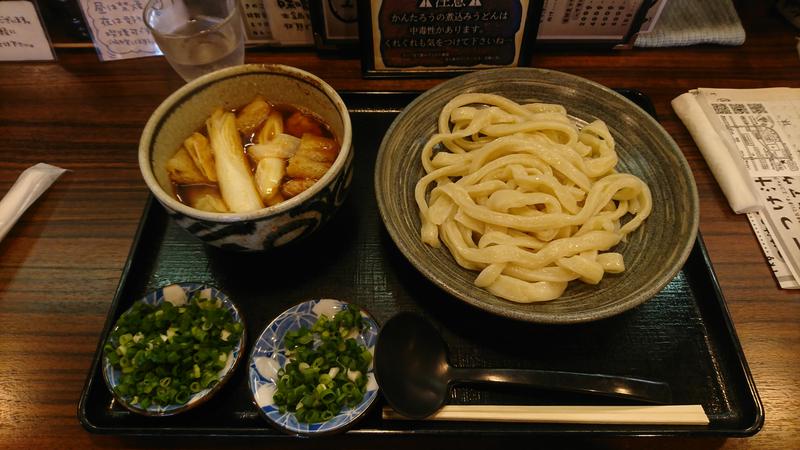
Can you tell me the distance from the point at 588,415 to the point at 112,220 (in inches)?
68.4

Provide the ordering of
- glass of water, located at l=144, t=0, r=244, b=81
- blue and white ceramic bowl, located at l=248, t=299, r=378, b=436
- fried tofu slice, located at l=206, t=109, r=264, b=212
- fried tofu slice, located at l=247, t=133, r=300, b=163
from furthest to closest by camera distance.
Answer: glass of water, located at l=144, t=0, r=244, b=81 < fried tofu slice, located at l=247, t=133, r=300, b=163 < fried tofu slice, located at l=206, t=109, r=264, b=212 < blue and white ceramic bowl, located at l=248, t=299, r=378, b=436

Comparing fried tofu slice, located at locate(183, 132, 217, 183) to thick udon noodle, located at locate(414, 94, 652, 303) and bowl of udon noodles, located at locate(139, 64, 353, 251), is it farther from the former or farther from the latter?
thick udon noodle, located at locate(414, 94, 652, 303)

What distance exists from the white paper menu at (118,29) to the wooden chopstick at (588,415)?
1956 millimetres

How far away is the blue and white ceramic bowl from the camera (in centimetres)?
125

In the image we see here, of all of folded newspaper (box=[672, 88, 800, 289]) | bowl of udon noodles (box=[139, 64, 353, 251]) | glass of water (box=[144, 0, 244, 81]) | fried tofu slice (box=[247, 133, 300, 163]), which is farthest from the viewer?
glass of water (box=[144, 0, 244, 81])

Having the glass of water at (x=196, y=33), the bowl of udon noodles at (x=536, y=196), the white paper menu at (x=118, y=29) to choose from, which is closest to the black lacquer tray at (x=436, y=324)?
the bowl of udon noodles at (x=536, y=196)

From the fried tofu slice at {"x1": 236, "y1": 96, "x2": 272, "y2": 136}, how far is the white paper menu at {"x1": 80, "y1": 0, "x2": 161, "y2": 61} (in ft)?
2.53

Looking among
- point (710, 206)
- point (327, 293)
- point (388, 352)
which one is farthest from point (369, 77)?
point (710, 206)

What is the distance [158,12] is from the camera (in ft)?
6.40

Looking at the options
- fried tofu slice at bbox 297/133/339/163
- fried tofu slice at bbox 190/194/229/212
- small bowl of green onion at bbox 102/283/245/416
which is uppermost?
fried tofu slice at bbox 297/133/339/163

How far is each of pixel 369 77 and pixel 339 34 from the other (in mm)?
247

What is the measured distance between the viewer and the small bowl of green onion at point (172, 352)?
128 cm

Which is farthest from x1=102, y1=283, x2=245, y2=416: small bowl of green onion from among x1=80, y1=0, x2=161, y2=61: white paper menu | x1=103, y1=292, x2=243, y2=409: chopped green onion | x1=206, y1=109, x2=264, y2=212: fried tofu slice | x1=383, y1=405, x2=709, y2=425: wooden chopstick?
x1=80, y1=0, x2=161, y2=61: white paper menu

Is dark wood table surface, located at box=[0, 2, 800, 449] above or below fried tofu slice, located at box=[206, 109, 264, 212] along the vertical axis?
below
